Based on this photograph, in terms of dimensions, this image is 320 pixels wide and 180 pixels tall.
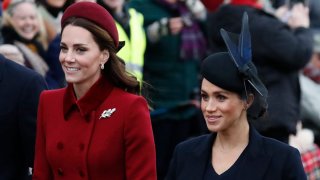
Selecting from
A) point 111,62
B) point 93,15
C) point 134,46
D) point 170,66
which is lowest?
point 170,66

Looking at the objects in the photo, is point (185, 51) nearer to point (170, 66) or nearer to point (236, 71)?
point (170, 66)

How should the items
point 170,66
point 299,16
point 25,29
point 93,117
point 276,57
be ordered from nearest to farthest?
point 93,117, point 276,57, point 299,16, point 25,29, point 170,66

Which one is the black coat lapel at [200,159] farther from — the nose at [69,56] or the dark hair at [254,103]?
the nose at [69,56]

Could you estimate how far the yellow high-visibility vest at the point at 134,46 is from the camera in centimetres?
888

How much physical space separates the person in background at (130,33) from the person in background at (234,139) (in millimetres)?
3619

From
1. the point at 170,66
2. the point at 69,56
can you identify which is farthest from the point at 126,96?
the point at 170,66

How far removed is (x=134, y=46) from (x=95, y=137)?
3789mm

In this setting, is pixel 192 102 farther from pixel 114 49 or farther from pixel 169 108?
pixel 114 49

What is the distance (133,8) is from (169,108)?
3.39 ft

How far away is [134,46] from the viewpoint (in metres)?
9.04

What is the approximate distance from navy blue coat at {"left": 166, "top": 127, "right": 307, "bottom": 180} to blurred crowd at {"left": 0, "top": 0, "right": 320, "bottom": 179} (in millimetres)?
1626

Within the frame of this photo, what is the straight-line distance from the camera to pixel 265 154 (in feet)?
17.0

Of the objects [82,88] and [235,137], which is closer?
[235,137]

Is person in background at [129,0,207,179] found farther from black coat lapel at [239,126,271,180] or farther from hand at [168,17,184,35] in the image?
black coat lapel at [239,126,271,180]
